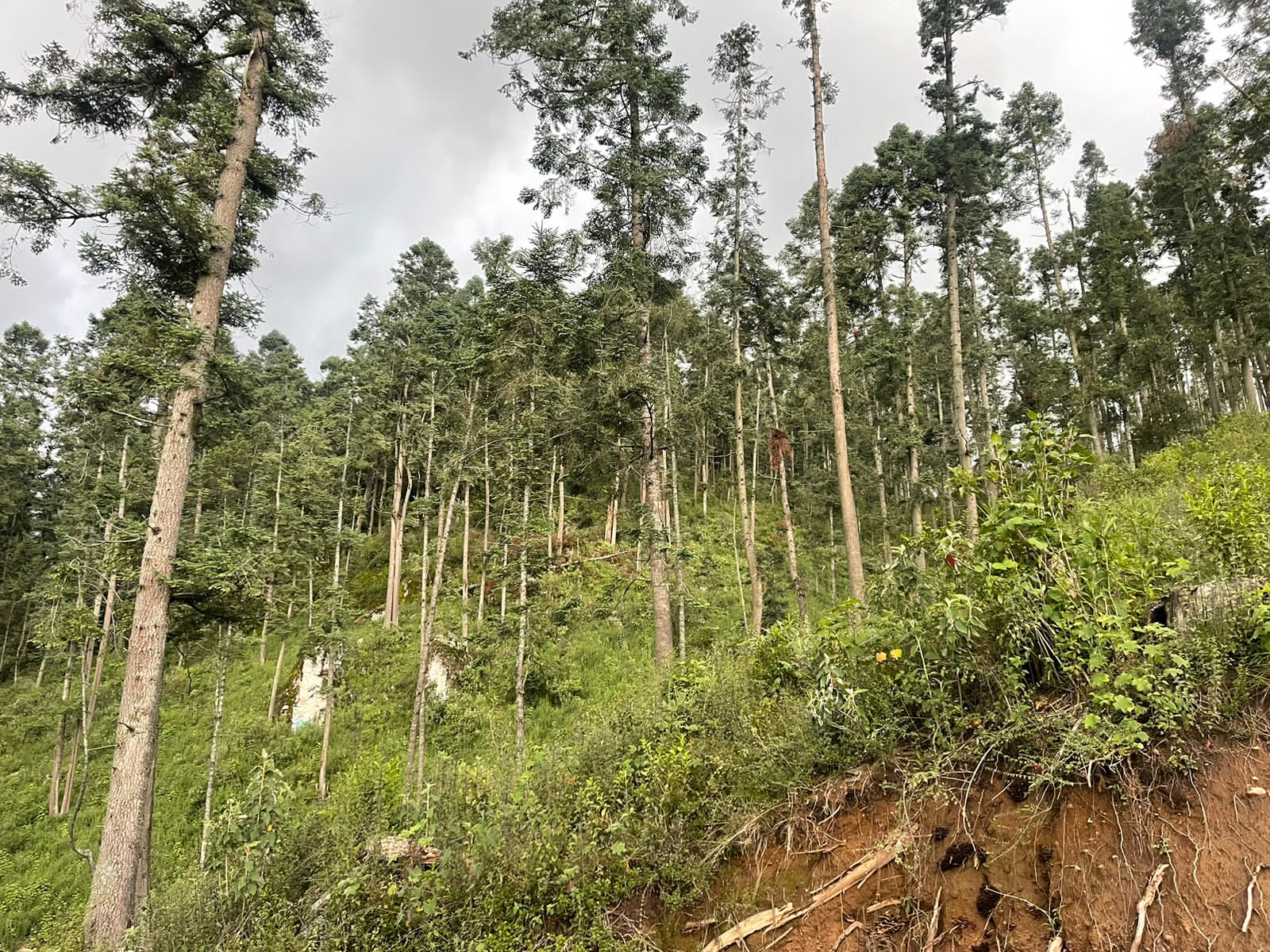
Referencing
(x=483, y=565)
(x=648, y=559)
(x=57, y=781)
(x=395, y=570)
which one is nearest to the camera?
(x=648, y=559)

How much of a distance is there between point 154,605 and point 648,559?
7.46 m

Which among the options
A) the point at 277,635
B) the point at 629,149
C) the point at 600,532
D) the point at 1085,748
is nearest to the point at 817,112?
the point at 629,149

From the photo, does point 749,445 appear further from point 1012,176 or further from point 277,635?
point 277,635

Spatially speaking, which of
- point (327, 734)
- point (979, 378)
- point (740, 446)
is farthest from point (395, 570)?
point (979, 378)

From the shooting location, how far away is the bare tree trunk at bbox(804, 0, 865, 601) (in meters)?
10.7

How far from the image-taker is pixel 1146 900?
7.77 feet

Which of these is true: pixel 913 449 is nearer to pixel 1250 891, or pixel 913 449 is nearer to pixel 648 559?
pixel 648 559

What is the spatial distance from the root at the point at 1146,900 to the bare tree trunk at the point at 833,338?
772 centimetres

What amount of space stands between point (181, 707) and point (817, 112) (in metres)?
27.4

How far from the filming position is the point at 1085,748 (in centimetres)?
268

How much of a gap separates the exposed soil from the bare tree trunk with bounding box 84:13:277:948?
695cm

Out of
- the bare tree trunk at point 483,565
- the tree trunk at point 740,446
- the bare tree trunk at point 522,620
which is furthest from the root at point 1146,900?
the tree trunk at point 740,446

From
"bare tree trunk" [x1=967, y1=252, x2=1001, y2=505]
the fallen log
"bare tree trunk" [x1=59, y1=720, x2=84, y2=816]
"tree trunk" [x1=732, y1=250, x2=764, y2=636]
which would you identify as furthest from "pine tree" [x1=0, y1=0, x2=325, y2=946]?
"bare tree trunk" [x1=967, y1=252, x2=1001, y2=505]

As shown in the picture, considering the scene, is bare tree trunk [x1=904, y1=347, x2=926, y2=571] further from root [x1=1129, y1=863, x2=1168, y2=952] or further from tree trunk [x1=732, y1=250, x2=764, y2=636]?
root [x1=1129, y1=863, x2=1168, y2=952]
